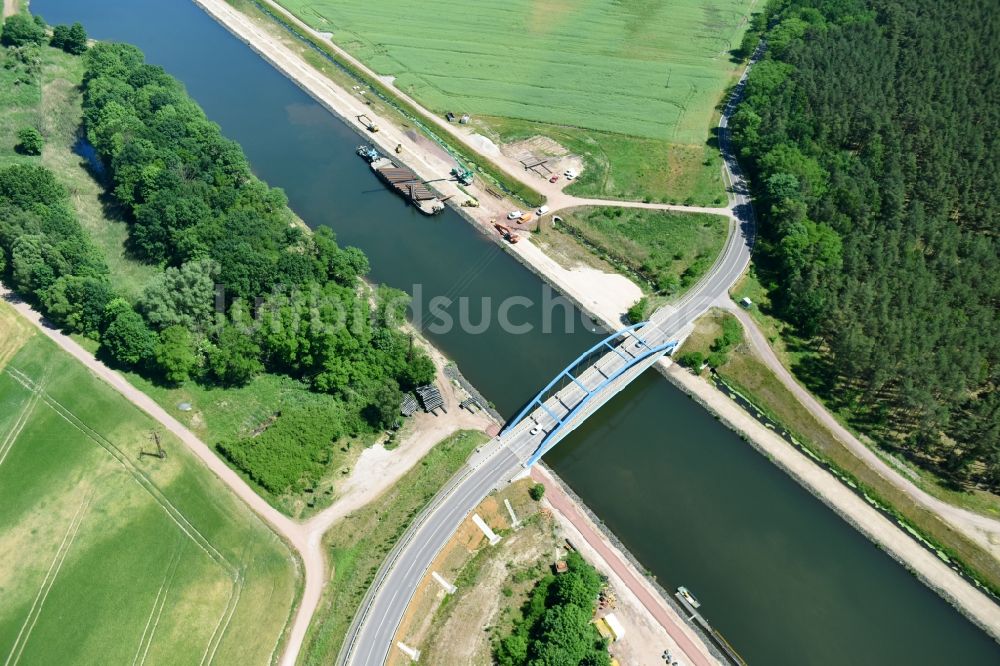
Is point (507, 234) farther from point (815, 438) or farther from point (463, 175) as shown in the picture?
point (815, 438)

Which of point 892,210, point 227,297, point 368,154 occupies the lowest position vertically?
point 227,297

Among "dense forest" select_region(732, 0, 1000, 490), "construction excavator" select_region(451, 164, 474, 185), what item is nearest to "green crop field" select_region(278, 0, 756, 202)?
"dense forest" select_region(732, 0, 1000, 490)

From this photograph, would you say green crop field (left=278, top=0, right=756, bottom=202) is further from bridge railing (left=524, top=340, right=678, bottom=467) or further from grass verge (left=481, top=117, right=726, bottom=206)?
bridge railing (left=524, top=340, right=678, bottom=467)

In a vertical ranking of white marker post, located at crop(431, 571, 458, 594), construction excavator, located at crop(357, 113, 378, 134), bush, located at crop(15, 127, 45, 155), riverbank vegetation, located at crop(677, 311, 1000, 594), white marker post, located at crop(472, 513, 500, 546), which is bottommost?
bush, located at crop(15, 127, 45, 155)

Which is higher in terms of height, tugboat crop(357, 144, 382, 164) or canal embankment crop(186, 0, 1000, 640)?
canal embankment crop(186, 0, 1000, 640)

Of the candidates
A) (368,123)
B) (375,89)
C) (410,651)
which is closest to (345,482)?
(410,651)

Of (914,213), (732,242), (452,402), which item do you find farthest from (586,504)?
(914,213)

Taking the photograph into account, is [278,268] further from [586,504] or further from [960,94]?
[960,94]

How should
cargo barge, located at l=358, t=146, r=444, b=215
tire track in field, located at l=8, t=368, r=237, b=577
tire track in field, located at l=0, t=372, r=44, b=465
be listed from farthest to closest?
1. cargo barge, located at l=358, t=146, r=444, b=215
2. tire track in field, located at l=0, t=372, r=44, b=465
3. tire track in field, located at l=8, t=368, r=237, b=577
